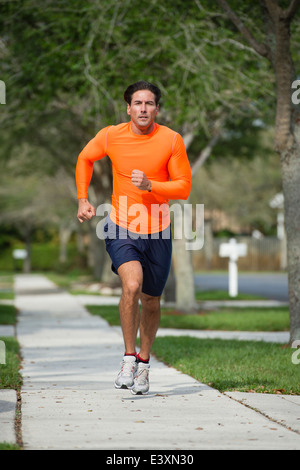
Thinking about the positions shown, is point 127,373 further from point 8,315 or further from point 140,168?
point 8,315

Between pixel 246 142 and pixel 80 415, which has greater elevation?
pixel 246 142

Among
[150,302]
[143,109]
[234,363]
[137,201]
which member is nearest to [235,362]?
[234,363]

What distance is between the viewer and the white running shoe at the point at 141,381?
19.7 feet

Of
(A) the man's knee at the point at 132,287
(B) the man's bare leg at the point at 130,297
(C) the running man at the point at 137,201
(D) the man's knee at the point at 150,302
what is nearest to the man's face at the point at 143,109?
(C) the running man at the point at 137,201

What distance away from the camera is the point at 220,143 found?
21.7m

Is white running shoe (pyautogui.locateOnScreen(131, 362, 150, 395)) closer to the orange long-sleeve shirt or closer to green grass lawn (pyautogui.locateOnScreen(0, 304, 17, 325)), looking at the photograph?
the orange long-sleeve shirt

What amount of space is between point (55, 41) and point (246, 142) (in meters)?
10.7

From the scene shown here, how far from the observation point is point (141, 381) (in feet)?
19.7

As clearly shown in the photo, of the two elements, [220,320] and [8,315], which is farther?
[8,315]

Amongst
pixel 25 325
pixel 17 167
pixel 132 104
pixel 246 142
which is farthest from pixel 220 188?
pixel 132 104

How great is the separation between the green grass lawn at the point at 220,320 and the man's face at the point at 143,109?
25.2 feet

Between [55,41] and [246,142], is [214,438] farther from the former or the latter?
[246,142]

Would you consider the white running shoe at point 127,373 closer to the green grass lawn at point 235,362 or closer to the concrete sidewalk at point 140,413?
the concrete sidewalk at point 140,413

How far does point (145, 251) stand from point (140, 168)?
24.9 inches
